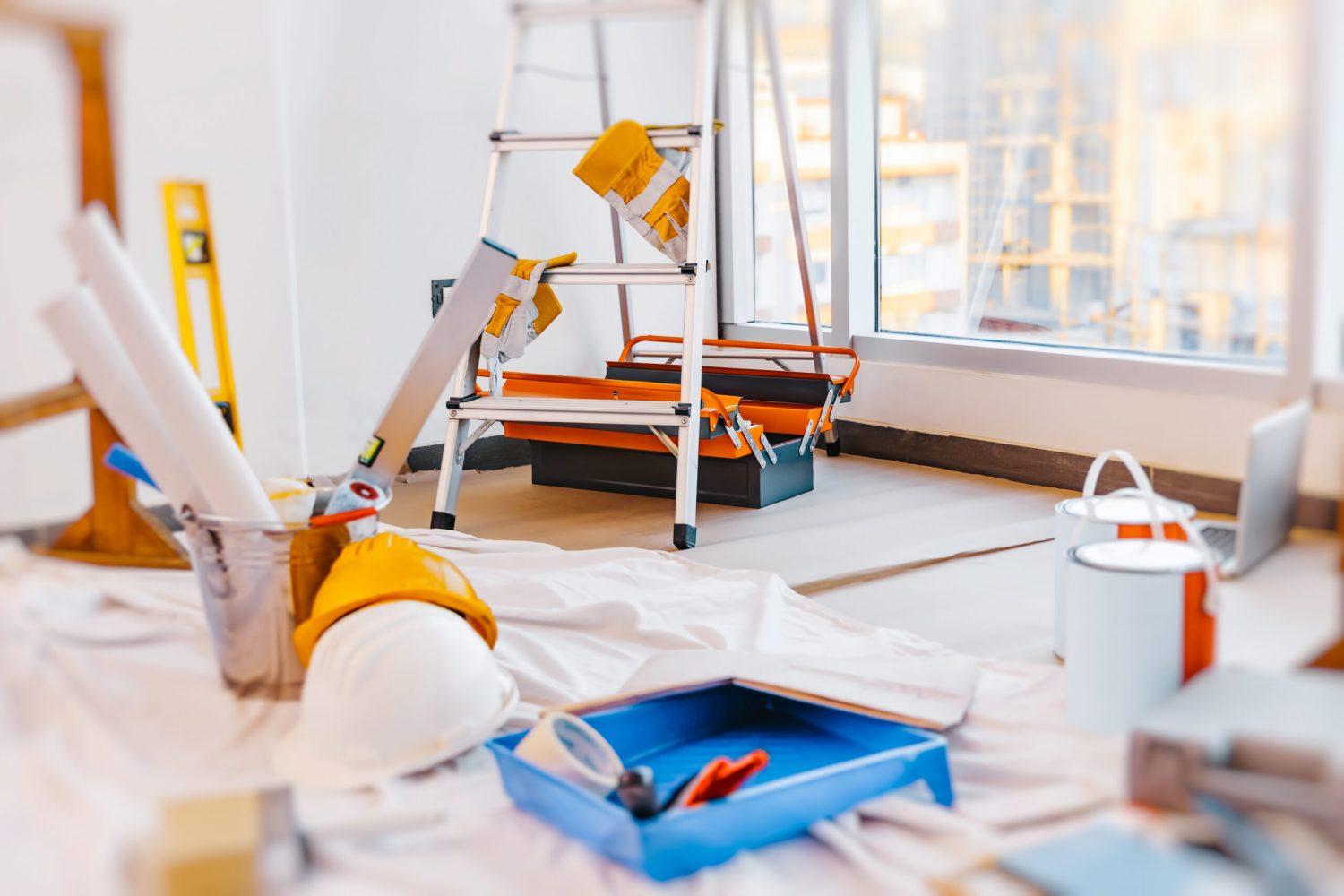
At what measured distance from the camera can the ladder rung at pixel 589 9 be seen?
4.81ft

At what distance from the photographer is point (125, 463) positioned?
81 centimetres

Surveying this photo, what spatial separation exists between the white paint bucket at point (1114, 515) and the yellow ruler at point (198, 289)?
25.6 inches

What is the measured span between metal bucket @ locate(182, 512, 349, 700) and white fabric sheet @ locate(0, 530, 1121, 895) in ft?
0.07

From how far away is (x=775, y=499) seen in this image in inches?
81.5

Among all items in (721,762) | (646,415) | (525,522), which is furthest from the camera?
(525,522)

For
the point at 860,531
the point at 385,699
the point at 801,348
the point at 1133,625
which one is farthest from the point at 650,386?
the point at 1133,625

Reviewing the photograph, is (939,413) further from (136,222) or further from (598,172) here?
(136,222)

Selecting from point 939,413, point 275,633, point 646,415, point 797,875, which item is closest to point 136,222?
point 275,633

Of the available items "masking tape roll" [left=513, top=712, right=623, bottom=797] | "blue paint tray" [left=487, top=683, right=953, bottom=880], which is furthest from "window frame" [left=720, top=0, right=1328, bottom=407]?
"masking tape roll" [left=513, top=712, right=623, bottom=797]

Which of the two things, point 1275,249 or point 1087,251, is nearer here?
point 1275,249

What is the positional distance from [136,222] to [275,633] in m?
0.47

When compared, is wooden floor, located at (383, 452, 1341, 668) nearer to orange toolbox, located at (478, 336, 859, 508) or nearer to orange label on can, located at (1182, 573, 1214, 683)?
orange toolbox, located at (478, 336, 859, 508)

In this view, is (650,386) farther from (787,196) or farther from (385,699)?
(385,699)

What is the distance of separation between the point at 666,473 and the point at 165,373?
4.33 feet
